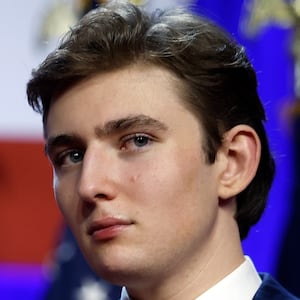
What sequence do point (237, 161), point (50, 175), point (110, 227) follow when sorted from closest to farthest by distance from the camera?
1. point (110, 227)
2. point (237, 161)
3. point (50, 175)

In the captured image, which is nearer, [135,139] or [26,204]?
[135,139]

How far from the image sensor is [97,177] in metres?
1.37

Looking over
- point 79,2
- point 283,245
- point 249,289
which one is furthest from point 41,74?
point 79,2

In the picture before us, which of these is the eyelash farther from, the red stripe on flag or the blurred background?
the red stripe on flag

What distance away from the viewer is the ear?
1.47 metres

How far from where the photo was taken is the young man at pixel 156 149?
1.38m

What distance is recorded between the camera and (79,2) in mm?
2797

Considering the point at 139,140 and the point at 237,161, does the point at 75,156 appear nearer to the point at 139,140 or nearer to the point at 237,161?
the point at 139,140

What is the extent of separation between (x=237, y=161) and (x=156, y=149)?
0.46 feet

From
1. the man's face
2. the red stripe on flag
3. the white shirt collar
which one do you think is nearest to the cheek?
the man's face

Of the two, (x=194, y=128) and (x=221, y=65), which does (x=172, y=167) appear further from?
(x=221, y=65)

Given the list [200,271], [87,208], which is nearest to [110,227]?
[87,208]

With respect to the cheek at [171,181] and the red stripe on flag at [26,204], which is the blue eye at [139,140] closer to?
the cheek at [171,181]

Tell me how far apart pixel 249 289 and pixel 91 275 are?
1.40m
